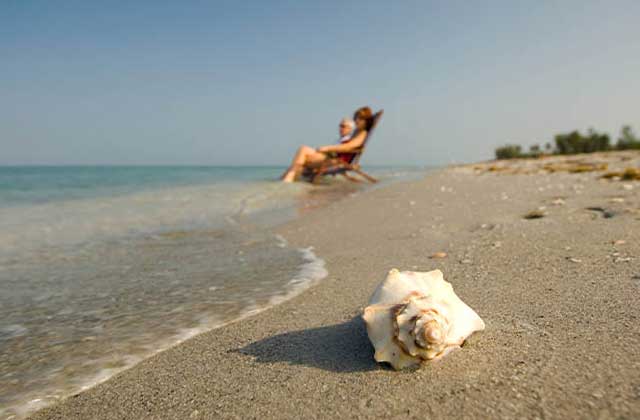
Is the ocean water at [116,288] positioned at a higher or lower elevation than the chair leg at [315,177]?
lower

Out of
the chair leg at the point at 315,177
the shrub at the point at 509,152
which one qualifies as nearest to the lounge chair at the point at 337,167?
the chair leg at the point at 315,177

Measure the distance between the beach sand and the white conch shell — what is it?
0.21 feet

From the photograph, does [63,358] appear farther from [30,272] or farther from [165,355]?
[30,272]

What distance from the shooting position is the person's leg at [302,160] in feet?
42.7

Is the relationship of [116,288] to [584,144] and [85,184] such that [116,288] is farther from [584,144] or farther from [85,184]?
[584,144]

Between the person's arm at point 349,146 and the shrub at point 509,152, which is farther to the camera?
the shrub at point 509,152

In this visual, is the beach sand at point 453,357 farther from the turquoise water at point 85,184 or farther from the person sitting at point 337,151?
the person sitting at point 337,151

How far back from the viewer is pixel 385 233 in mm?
4121

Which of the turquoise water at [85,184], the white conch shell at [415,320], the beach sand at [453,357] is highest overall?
the white conch shell at [415,320]

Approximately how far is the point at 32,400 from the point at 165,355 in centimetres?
47

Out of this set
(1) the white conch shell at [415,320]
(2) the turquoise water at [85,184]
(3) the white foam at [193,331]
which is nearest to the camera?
(1) the white conch shell at [415,320]

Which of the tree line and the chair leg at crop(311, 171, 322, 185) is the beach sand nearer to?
the chair leg at crop(311, 171, 322, 185)

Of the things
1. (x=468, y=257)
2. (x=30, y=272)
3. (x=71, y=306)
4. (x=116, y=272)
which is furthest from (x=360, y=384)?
(x=30, y=272)

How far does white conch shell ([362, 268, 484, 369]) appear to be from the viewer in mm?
1283
